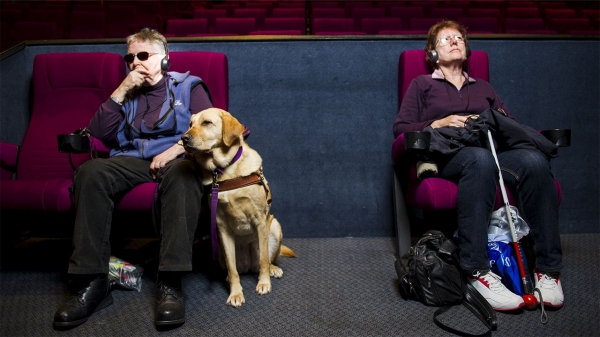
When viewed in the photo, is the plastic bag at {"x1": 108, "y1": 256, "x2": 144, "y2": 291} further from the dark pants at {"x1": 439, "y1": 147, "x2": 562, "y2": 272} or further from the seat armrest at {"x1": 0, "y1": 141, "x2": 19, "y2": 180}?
the dark pants at {"x1": 439, "y1": 147, "x2": 562, "y2": 272}

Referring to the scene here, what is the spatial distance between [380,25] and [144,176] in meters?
3.63

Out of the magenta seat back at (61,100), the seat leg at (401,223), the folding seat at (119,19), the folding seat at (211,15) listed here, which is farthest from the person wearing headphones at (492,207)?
the folding seat at (119,19)

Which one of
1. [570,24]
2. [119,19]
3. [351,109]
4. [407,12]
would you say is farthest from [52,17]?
[570,24]

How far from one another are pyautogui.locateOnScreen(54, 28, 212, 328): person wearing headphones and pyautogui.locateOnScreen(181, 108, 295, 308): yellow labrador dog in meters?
0.09

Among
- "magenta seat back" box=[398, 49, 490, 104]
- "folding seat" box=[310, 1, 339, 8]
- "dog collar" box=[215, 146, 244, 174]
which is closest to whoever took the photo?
"dog collar" box=[215, 146, 244, 174]

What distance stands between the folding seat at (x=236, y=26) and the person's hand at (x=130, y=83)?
2.97m

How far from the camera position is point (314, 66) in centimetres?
245

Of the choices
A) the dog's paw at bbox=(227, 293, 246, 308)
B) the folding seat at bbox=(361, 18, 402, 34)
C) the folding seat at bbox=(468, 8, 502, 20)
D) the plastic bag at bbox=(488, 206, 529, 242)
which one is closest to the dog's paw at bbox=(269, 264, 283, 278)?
the dog's paw at bbox=(227, 293, 246, 308)

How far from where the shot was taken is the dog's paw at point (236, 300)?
5.43ft

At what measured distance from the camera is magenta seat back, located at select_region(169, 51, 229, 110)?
2148mm

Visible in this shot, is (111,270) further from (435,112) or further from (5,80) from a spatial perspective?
(435,112)

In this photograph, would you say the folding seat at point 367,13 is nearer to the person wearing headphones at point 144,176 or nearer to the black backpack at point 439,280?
the person wearing headphones at point 144,176

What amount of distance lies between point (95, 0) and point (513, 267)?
6.33m

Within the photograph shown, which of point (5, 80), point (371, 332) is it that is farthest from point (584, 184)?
point (5, 80)
